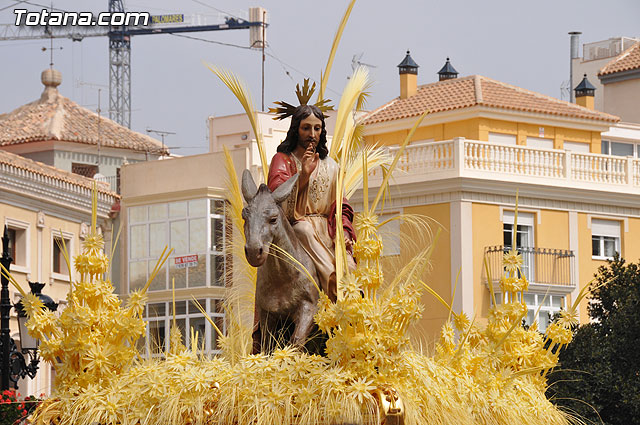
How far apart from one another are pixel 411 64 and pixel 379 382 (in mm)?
38750

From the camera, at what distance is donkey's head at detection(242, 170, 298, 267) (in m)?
9.19

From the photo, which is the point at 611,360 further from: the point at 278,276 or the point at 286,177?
the point at 278,276

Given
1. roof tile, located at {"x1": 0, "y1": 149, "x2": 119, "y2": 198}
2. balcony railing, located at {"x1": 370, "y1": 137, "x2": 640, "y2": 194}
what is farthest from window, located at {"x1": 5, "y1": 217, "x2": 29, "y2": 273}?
balcony railing, located at {"x1": 370, "y1": 137, "x2": 640, "y2": 194}

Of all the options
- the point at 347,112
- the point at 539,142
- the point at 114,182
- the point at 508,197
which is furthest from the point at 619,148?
the point at 347,112

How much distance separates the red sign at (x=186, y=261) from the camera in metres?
42.1

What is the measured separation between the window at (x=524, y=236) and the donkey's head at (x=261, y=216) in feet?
99.8

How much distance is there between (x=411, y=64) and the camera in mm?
46562

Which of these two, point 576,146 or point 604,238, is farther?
point 576,146

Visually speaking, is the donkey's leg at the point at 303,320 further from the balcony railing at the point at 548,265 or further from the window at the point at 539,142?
the window at the point at 539,142

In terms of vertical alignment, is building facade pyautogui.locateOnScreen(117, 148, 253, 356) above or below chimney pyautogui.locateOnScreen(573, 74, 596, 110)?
below

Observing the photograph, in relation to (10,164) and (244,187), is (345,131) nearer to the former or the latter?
(244,187)

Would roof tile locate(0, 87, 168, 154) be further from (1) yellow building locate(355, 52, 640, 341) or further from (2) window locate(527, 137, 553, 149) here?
(2) window locate(527, 137, 553, 149)

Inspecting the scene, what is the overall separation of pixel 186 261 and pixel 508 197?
10.6 m

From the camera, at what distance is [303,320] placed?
31.4 feet
